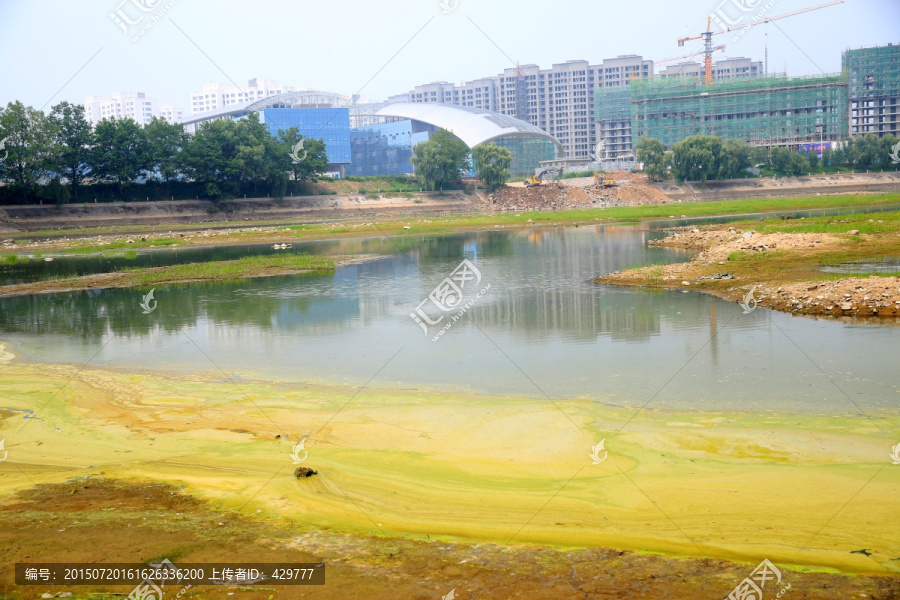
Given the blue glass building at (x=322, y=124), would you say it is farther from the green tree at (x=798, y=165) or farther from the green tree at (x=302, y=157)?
the green tree at (x=798, y=165)

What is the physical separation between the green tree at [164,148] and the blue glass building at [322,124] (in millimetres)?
26067

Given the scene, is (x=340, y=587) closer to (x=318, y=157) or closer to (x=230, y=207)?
(x=230, y=207)

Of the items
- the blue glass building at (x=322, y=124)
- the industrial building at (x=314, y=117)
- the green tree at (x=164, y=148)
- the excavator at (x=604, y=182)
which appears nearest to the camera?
the green tree at (x=164, y=148)

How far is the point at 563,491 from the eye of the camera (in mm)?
7117

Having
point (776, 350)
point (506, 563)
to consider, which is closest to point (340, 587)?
point (506, 563)

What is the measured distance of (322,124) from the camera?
101375mm

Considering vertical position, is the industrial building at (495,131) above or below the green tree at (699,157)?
above

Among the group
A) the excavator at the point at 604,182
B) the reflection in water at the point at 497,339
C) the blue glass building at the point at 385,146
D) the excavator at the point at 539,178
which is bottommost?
the reflection in water at the point at 497,339

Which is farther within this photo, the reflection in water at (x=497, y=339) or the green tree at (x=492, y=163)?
the green tree at (x=492, y=163)

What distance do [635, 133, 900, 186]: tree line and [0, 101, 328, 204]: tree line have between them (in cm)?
3814

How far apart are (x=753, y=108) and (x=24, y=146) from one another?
3880 inches

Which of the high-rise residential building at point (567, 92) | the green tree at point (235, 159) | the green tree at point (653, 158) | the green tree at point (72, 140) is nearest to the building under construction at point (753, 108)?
the green tree at point (653, 158)

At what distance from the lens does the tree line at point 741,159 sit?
270ft

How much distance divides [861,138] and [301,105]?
71581 mm
